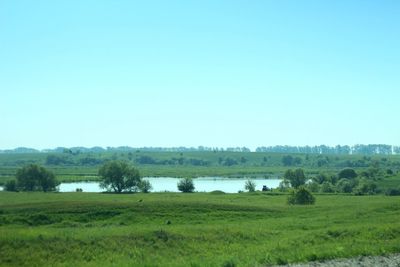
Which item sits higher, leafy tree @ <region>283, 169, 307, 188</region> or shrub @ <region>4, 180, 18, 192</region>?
leafy tree @ <region>283, 169, 307, 188</region>

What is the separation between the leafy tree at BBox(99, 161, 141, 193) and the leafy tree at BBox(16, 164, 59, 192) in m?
10.5

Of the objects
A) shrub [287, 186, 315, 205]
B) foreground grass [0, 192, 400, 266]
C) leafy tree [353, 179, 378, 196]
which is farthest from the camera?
leafy tree [353, 179, 378, 196]

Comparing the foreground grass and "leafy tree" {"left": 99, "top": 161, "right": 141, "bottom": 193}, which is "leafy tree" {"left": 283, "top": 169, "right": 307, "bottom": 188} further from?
the foreground grass

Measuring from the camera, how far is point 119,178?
104688 millimetres

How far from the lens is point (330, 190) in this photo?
107500mm

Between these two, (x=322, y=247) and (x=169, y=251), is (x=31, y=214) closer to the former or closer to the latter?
(x=169, y=251)

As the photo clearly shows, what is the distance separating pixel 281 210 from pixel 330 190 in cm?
5816

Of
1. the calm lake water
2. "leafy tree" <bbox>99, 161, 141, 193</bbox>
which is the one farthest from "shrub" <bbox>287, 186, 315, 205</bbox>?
the calm lake water

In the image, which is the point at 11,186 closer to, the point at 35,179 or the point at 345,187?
the point at 35,179

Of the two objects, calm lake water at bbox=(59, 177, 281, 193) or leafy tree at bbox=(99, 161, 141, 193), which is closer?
leafy tree at bbox=(99, 161, 141, 193)

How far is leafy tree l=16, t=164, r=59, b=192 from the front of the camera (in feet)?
338

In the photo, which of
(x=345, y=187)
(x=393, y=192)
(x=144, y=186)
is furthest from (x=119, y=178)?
(x=393, y=192)

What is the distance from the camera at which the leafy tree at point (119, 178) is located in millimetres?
104312

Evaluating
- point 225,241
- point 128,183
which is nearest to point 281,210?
point 225,241
